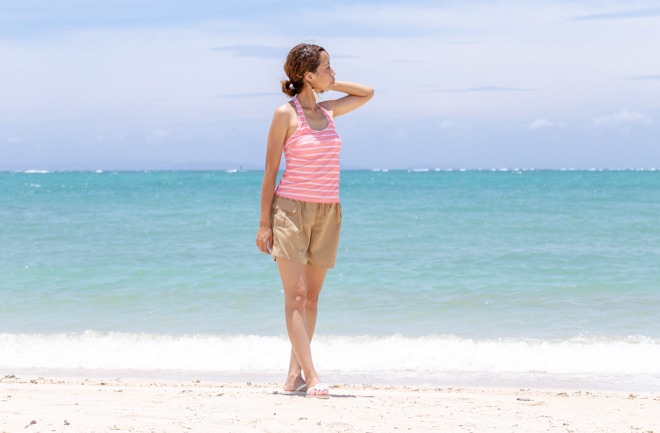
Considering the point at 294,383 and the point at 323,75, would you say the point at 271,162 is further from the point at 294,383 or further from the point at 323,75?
the point at 294,383

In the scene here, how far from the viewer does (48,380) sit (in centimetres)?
497

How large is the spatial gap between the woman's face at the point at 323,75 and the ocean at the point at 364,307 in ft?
8.62

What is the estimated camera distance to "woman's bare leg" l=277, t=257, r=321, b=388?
3783 millimetres

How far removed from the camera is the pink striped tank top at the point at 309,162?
3.68 meters

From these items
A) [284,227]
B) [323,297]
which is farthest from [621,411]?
[323,297]

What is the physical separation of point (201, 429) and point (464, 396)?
1.97m

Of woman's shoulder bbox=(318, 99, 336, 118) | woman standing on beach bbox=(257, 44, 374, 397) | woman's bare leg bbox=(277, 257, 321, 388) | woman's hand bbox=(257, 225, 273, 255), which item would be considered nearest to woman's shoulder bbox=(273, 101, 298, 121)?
woman standing on beach bbox=(257, 44, 374, 397)

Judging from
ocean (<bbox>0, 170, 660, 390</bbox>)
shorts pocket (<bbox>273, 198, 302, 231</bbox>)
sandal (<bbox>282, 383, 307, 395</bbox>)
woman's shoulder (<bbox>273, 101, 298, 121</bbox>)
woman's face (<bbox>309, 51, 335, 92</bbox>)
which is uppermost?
woman's face (<bbox>309, 51, 335, 92</bbox>)

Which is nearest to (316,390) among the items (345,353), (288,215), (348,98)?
(288,215)

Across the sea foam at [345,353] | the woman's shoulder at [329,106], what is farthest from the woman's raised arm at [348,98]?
the sea foam at [345,353]

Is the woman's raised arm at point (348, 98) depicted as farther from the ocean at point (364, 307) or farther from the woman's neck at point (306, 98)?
the ocean at point (364, 307)

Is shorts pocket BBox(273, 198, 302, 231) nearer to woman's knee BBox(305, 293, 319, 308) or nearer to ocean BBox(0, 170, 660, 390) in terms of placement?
woman's knee BBox(305, 293, 319, 308)

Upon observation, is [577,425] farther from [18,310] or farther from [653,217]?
[653,217]

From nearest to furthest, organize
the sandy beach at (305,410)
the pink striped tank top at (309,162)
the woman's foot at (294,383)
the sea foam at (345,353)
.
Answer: the sandy beach at (305,410) < the pink striped tank top at (309,162) < the woman's foot at (294,383) < the sea foam at (345,353)
